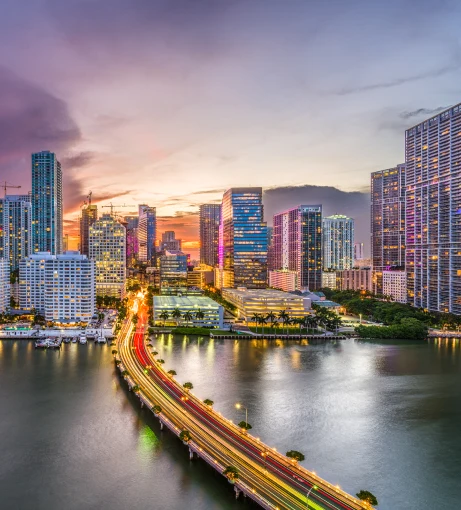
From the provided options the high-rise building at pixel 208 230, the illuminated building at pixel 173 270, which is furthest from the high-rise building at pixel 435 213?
the high-rise building at pixel 208 230

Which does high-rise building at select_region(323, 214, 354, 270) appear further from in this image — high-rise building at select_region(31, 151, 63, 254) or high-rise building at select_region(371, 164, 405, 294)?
high-rise building at select_region(31, 151, 63, 254)

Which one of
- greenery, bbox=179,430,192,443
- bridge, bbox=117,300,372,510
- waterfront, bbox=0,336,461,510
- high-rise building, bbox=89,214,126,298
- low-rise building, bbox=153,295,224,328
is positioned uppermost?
high-rise building, bbox=89,214,126,298

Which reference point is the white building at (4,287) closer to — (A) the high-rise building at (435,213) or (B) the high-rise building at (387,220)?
(A) the high-rise building at (435,213)

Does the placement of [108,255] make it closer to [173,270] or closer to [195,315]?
[173,270]

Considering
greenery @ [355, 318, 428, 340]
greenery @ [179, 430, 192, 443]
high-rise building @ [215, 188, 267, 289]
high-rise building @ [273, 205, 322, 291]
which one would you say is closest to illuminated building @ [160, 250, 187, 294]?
high-rise building @ [215, 188, 267, 289]

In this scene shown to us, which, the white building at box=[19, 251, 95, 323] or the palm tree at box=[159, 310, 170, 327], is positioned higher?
the white building at box=[19, 251, 95, 323]

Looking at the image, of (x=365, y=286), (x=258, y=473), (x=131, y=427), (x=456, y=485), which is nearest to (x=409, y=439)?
(x=456, y=485)

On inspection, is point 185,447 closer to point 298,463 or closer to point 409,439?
point 298,463
